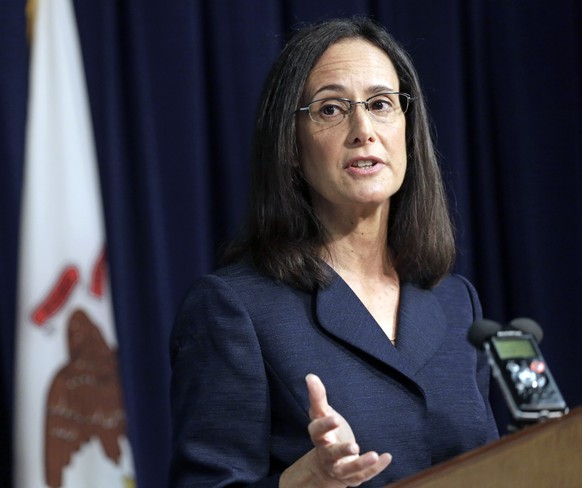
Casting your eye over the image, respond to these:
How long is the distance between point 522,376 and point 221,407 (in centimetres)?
Result: 64

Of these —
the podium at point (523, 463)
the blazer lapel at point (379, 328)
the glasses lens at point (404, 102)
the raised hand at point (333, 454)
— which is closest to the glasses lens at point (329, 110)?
the glasses lens at point (404, 102)

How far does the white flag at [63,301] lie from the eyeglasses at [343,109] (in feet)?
2.48

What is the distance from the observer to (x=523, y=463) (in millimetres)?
1112

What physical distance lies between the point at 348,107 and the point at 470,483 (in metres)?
0.98

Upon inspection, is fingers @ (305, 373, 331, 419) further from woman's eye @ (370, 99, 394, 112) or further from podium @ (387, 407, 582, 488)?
woman's eye @ (370, 99, 394, 112)

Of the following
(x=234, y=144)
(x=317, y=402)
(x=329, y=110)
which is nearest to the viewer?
(x=317, y=402)

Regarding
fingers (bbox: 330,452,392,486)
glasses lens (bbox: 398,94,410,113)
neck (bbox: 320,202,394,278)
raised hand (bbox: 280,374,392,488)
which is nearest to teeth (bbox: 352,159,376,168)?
neck (bbox: 320,202,394,278)

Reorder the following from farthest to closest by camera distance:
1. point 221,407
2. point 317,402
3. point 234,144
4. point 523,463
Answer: point 234,144 → point 221,407 → point 317,402 → point 523,463

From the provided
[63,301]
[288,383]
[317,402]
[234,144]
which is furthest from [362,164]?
[234,144]

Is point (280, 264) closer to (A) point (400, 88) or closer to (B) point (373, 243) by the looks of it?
(B) point (373, 243)

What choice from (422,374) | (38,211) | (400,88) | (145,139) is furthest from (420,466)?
(145,139)

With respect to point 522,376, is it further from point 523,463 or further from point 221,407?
point 221,407

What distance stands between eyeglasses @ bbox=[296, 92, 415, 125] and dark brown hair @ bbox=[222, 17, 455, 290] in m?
0.04

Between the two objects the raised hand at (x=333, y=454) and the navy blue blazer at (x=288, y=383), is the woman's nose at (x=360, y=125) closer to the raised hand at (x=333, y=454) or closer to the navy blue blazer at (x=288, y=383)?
the navy blue blazer at (x=288, y=383)
